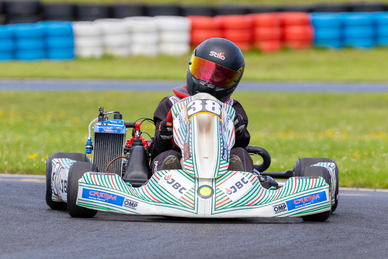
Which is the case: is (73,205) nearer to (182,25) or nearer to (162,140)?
(162,140)

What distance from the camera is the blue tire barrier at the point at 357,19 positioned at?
23.7 m

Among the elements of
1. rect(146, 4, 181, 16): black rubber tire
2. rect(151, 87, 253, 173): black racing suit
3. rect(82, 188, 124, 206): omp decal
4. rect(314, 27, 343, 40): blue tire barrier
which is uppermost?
rect(146, 4, 181, 16): black rubber tire

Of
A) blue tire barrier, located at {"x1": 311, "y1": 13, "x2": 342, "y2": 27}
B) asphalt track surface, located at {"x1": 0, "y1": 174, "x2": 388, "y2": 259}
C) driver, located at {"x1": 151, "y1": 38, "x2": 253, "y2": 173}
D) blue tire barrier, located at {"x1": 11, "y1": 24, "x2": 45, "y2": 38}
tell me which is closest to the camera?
asphalt track surface, located at {"x1": 0, "y1": 174, "x2": 388, "y2": 259}

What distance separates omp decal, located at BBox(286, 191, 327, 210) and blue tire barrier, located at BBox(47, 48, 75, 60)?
18679 millimetres

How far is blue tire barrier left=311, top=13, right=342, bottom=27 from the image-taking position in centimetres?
2362

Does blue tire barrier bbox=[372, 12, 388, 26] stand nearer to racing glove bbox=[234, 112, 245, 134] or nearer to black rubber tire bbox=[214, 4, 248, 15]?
black rubber tire bbox=[214, 4, 248, 15]

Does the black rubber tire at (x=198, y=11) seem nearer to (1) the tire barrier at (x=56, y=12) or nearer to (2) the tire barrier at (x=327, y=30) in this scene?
(2) the tire barrier at (x=327, y=30)

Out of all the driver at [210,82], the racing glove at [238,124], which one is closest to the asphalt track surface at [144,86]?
the driver at [210,82]

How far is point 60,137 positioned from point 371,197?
237 inches

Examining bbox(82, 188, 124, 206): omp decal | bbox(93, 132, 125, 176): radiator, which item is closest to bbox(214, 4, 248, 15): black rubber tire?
bbox(93, 132, 125, 176): radiator

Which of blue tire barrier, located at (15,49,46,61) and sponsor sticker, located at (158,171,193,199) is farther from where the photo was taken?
blue tire barrier, located at (15,49,46,61)

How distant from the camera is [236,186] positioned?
468cm

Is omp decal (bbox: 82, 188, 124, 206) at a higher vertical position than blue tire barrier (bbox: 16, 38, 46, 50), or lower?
lower

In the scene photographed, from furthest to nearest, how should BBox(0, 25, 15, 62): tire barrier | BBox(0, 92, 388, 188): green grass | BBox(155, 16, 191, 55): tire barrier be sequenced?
BBox(155, 16, 191, 55): tire barrier, BBox(0, 25, 15, 62): tire barrier, BBox(0, 92, 388, 188): green grass
